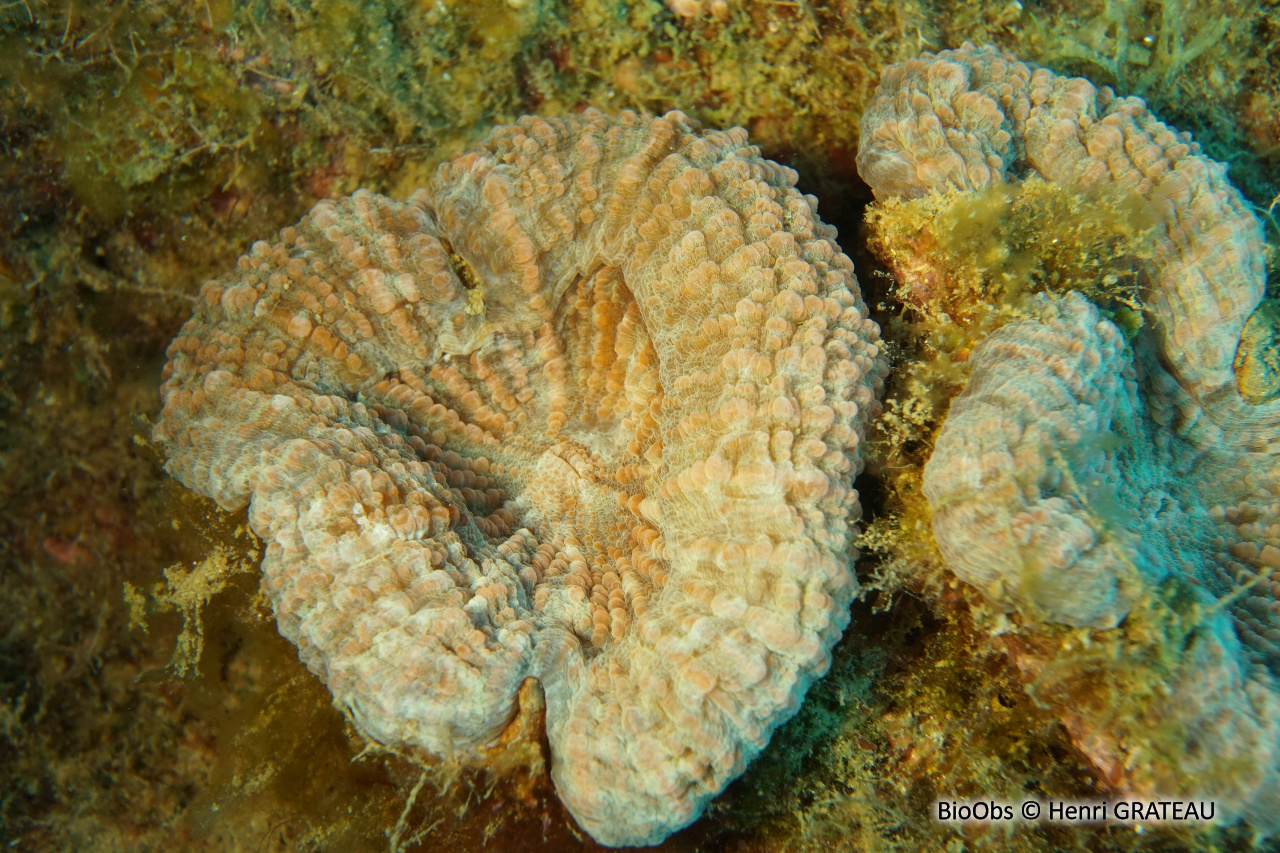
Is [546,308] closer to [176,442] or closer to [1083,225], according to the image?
[176,442]

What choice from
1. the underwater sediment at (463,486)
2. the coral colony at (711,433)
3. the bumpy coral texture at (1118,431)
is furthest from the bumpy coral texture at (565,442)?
the bumpy coral texture at (1118,431)

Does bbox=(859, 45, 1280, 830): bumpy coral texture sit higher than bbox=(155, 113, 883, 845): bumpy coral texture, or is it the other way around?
bbox=(859, 45, 1280, 830): bumpy coral texture

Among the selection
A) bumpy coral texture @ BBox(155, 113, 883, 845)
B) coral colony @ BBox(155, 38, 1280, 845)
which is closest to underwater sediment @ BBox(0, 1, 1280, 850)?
coral colony @ BBox(155, 38, 1280, 845)

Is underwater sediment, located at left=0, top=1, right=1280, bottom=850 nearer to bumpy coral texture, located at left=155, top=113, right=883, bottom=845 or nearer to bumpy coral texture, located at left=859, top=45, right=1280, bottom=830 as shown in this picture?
bumpy coral texture, located at left=859, top=45, right=1280, bottom=830

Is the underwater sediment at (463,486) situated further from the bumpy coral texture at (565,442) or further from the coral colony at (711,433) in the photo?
the bumpy coral texture at (565,442)

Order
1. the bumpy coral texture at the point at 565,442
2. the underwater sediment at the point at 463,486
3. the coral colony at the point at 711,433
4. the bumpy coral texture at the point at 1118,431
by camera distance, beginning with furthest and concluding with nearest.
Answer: the underwater sediment at the point at 463,486, the bumpy coral texture at the point at 565,442, the coral colony at the point at 711,433, the bumpy coral texture at the point at 1118,431
